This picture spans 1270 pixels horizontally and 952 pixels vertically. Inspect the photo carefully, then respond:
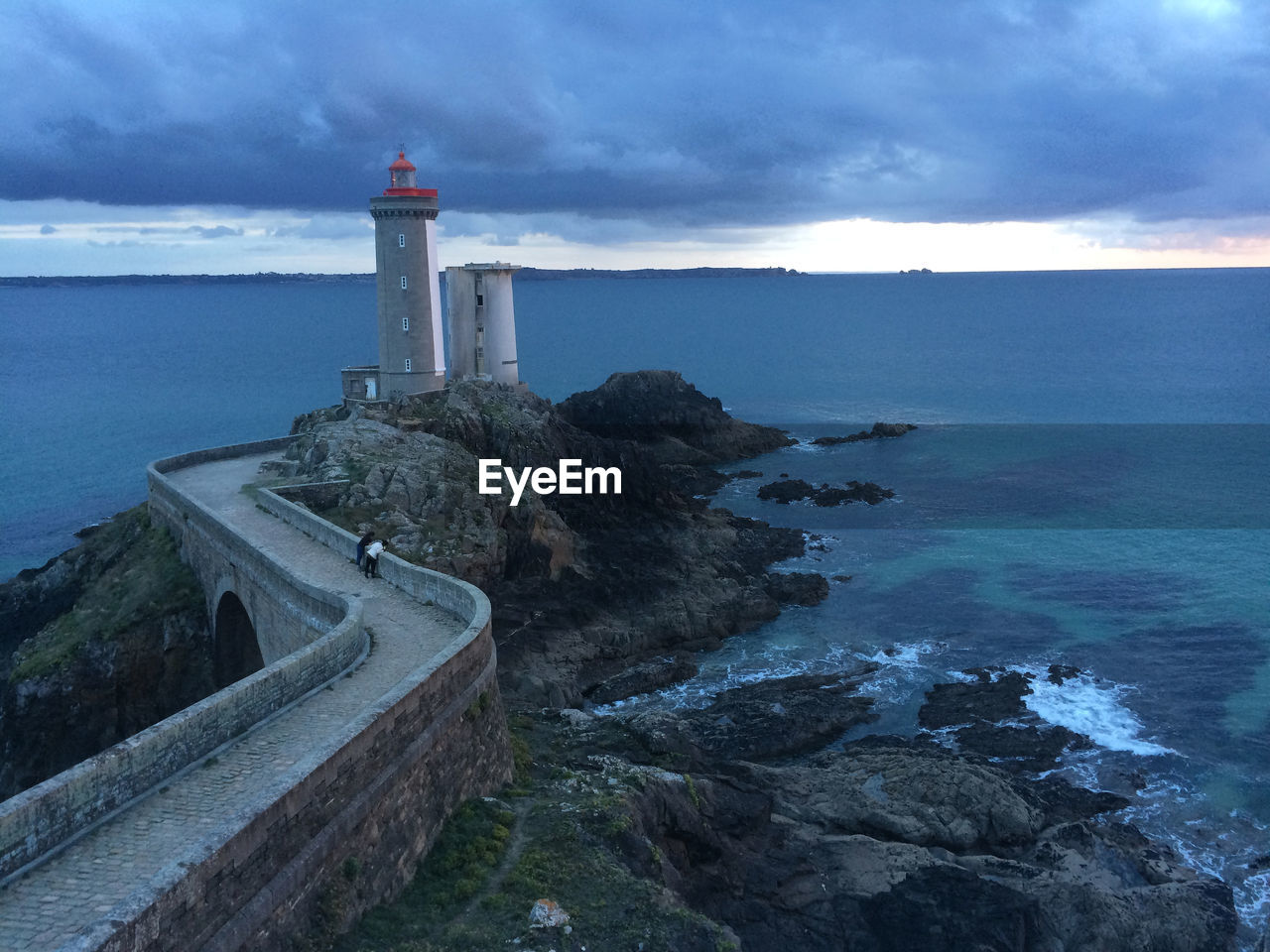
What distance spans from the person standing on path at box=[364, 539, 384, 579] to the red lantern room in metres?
21.8

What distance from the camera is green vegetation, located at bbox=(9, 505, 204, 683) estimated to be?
24016 mm

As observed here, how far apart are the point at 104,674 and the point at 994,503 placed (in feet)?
128

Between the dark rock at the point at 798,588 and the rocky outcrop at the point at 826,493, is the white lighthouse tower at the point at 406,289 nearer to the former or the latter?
the dark rock at the point at 798,588

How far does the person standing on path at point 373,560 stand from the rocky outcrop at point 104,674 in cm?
684

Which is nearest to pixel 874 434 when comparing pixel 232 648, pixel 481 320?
pixel 481 320

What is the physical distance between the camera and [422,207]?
124 ft

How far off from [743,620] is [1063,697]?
9.62 metres

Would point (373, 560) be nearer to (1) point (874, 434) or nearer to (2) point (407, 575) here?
(2) point (407, 575)

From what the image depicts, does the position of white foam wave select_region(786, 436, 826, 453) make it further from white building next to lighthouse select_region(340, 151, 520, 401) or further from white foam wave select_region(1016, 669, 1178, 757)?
white foam wave select_region(1016, 669, 1178, 757)

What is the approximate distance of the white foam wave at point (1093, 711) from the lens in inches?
935

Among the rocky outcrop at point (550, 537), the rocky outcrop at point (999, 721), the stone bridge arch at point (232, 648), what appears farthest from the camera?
the rocky outcrop at point (550, 537)

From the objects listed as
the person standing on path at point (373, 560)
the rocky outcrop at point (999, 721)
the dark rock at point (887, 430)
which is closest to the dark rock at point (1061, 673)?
the rocky outcrop at point (999, 721)

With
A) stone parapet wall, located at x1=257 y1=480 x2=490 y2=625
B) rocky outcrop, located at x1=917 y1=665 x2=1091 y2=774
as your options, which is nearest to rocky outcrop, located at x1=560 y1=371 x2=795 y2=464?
rocky outcrop, located at x1=917 y1=665 x2=1091 y2=774

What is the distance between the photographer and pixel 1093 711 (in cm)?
2536
